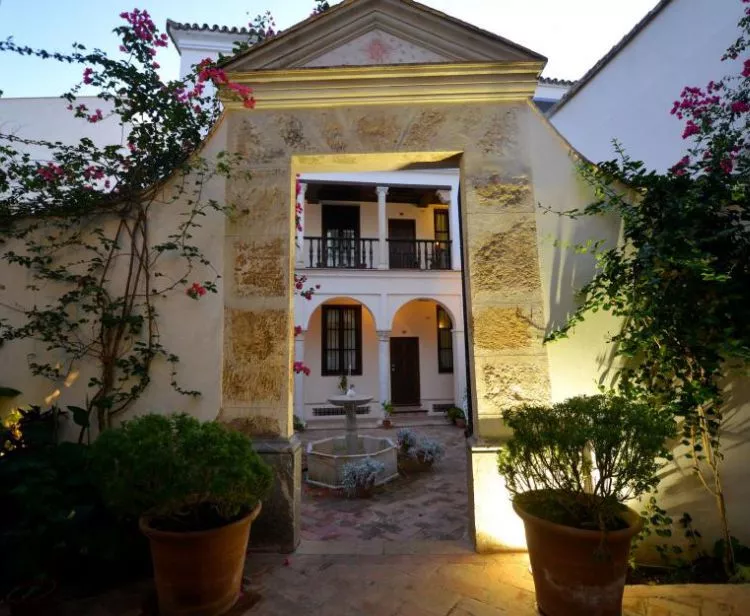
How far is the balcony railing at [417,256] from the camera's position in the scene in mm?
12141

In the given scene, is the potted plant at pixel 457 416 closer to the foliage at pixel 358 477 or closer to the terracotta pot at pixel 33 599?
the foliage at pixel 358 477

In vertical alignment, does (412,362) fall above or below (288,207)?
below

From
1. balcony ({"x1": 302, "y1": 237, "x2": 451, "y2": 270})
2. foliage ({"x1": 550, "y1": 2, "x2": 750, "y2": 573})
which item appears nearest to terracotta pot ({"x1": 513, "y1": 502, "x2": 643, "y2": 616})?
foliage ({"x1": 550, "y1": 2, "x2": 750, "y2": 573})

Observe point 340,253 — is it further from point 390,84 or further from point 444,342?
point 390,84

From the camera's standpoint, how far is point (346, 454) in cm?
577

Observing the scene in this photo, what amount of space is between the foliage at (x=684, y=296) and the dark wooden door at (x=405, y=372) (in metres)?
9.88

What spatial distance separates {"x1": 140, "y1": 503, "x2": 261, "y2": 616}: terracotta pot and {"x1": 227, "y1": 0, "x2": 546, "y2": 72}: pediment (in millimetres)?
3212

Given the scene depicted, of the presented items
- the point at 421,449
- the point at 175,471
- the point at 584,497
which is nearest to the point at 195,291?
the point at 175,471

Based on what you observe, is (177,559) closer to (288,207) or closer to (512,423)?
(512,423)

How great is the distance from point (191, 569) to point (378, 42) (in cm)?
381

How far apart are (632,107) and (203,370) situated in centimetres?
702

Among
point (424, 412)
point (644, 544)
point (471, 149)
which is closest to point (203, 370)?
point (471, 149)

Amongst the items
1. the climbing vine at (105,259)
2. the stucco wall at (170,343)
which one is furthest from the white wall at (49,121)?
the stucco wall at (170,343)

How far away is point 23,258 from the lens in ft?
9.62
